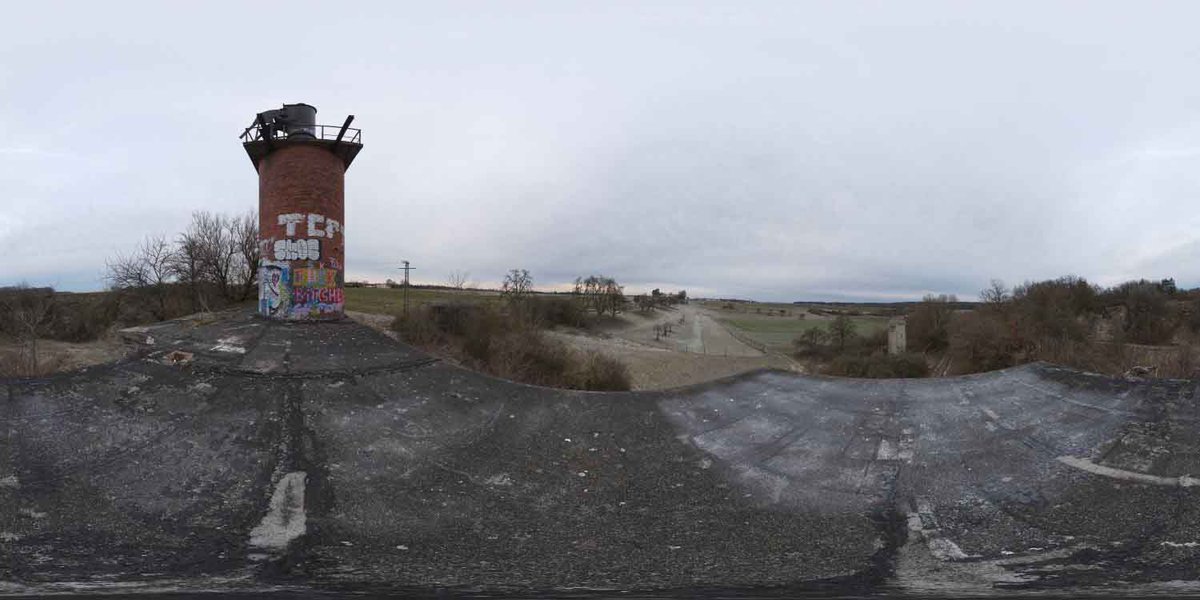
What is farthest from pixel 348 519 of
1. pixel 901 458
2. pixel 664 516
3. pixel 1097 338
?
pixel 1097 338

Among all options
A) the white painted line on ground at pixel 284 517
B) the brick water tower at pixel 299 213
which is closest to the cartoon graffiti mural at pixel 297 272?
the brick water tower at pixel 299 213

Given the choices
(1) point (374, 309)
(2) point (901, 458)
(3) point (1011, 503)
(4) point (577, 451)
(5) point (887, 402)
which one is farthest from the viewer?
(1) point (374, 309)

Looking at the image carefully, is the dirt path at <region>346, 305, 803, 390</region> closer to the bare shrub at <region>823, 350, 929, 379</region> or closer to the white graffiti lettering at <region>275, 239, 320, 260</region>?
the bare shrub at <region>823, 350, 929, 379</region>

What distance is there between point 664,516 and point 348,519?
3707 millimetres

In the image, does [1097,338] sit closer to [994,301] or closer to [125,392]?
[994,301]

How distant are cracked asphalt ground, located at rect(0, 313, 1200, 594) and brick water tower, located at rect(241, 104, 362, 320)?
278 cm

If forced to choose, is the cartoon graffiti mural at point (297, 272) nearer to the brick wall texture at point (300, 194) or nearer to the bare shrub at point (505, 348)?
the brick wall texture at point (300, 194)

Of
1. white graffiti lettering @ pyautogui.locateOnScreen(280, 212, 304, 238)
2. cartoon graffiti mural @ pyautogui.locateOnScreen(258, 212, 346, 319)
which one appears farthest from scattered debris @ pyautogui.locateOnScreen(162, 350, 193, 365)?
white graffiti lettering @ pyautogui.locateOnScreen(280, 212, 304, 238)

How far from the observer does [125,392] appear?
28.2 feet

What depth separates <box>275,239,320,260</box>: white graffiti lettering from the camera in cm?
1263

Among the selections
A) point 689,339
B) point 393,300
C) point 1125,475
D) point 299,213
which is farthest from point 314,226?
point 689,339

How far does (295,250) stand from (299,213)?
2.85ft

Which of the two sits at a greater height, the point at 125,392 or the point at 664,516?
the point at 125,392

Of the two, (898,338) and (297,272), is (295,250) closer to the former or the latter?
(297,272)
